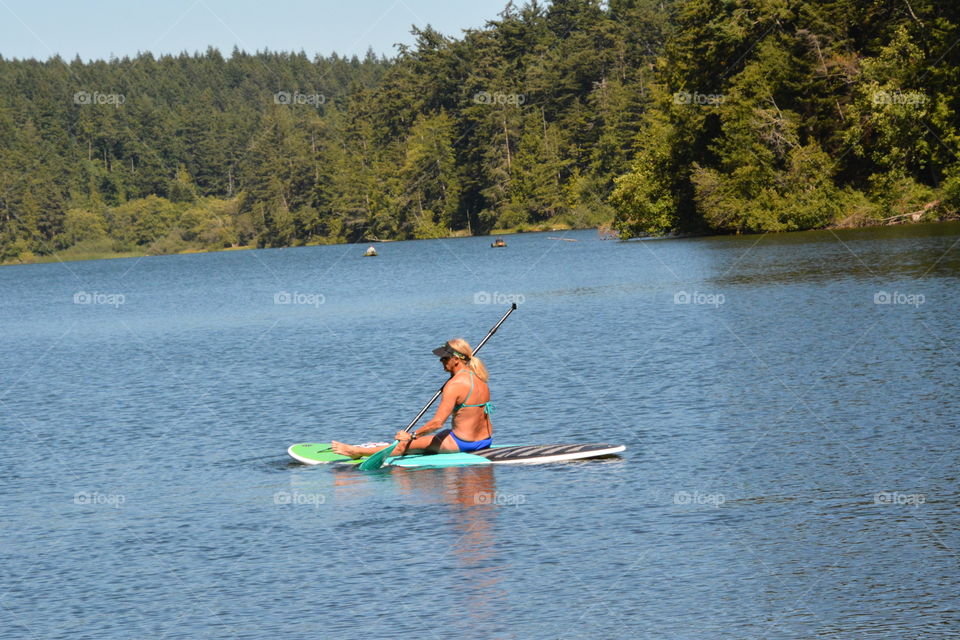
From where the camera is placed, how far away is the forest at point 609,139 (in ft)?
241

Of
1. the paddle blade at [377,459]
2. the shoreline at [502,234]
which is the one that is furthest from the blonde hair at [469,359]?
the shoreline at [502,234]

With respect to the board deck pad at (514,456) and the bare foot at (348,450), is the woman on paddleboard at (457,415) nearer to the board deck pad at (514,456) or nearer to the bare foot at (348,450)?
the bare foot at (348,450)

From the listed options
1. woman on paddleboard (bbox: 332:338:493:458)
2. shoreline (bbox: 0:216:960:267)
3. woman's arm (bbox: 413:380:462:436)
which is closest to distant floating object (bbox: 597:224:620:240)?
shoreline (bbox: 0:216:960:267)

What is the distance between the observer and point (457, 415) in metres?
18.8

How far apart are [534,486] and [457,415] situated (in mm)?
2057

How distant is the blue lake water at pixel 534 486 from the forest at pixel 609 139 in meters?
32.7

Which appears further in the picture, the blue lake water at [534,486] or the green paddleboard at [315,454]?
the green paddleboard at [315,454]

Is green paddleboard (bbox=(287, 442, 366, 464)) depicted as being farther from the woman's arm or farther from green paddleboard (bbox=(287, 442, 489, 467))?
the woman's arm

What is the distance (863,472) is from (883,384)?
7.00m

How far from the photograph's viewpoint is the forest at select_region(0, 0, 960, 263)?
73312mm

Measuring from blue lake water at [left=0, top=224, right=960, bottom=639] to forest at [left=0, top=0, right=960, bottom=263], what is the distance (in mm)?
32709

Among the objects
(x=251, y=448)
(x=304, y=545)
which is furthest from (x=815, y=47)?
(x=304, y=545)

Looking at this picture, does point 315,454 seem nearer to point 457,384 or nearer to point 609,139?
point 457,384

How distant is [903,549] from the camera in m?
13.0
